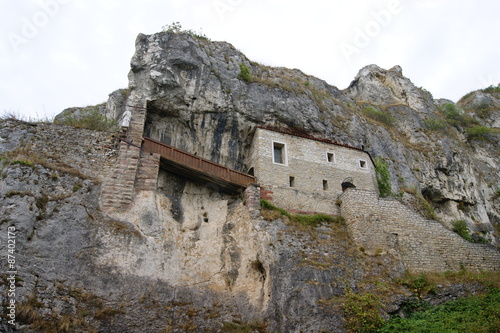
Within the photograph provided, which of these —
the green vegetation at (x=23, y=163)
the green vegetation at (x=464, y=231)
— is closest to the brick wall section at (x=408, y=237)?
the green vegetation at (x=464, y=231)

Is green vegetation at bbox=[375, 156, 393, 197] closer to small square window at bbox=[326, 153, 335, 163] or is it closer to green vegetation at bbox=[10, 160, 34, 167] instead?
small square window at bbox=[326, 153, 335, 163]

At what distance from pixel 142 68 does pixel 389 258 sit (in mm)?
16836

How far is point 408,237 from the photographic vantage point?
773 inches

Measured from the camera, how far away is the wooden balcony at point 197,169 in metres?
18.5

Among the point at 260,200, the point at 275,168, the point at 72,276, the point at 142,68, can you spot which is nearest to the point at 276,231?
the point at 260,200

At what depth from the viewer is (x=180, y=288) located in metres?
15.0

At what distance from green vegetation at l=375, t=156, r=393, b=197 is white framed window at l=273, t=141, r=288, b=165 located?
737 cm

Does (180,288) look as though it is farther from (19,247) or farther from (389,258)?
(389,258)

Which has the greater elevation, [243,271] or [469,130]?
[469,130]

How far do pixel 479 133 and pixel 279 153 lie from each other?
2440 centimetres

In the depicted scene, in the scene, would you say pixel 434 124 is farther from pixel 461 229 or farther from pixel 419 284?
pixel 419 284

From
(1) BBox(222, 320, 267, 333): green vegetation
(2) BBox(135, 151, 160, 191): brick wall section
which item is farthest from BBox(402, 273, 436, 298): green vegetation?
(2) BBox(135, 151, 160, 191): brick wall section

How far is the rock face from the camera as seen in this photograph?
44.0ft

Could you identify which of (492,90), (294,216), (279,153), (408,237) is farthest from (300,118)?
(492,90)
